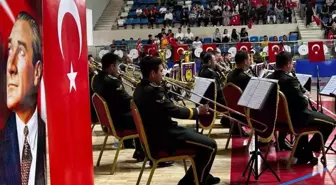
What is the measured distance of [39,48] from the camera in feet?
5.93

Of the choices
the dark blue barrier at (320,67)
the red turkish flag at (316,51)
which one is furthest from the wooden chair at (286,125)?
the dark blue barrier at (320,67)

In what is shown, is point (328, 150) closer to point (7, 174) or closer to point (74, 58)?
point (74, 58)

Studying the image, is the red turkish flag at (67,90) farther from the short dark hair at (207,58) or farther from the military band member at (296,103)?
the short dark hair at (207,58)

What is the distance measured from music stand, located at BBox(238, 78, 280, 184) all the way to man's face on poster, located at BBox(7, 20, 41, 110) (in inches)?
115

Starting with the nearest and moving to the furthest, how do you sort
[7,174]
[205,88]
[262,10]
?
1. [7,174]
2. [205,88]
3. [262,10]

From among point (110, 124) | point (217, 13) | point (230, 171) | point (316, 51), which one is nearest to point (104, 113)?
point (110, 124)

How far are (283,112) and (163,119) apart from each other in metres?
1.57

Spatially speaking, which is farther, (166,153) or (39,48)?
(166,153)

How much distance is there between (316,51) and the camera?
522 inches

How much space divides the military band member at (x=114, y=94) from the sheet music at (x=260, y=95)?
147 cm

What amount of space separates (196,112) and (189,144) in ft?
0.96

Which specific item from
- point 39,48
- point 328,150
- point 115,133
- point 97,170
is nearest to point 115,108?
point 115,133

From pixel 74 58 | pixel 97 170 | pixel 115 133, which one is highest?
pixel 74 58

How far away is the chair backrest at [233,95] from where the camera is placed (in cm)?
571
